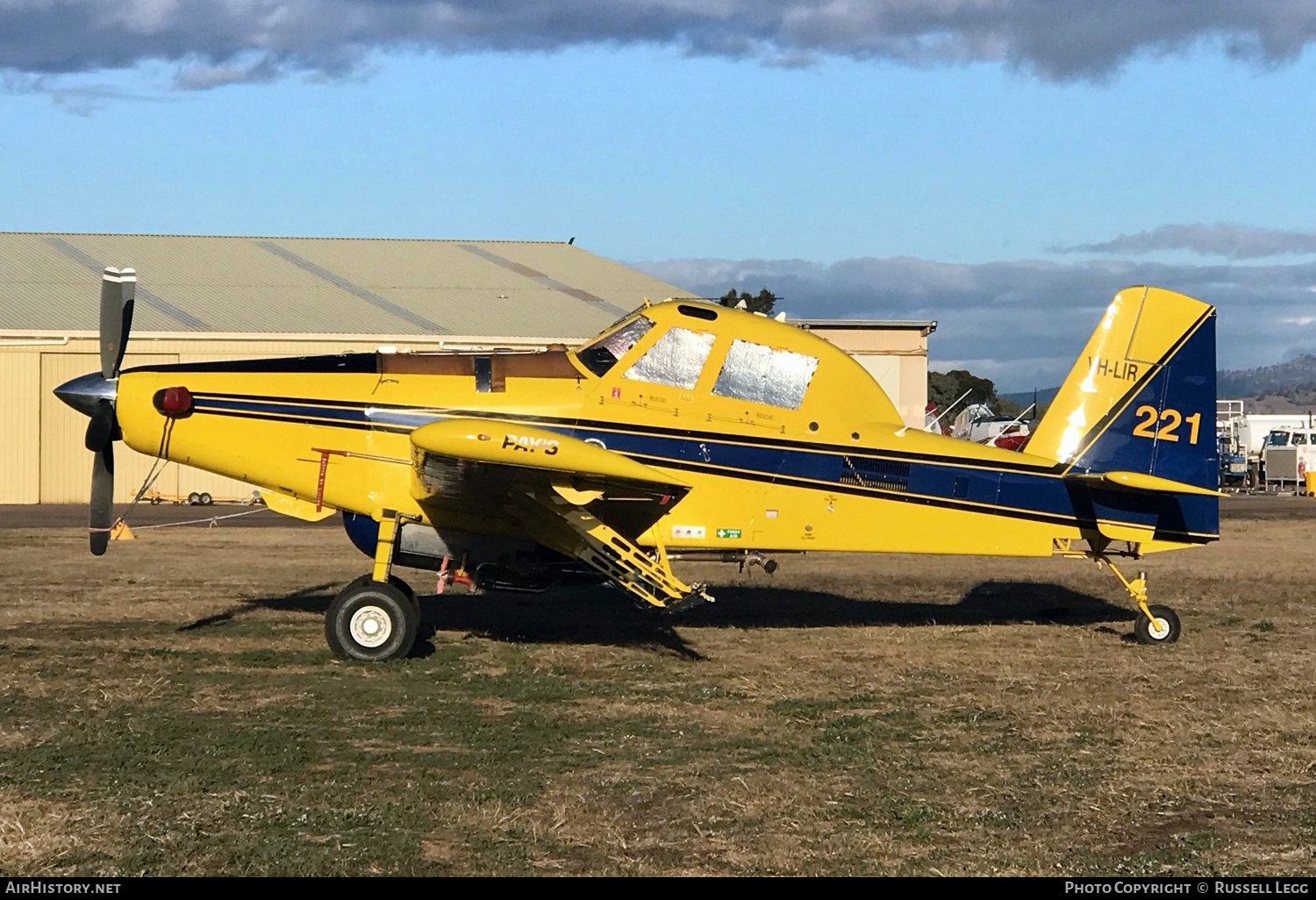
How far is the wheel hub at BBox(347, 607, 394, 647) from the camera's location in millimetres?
10711

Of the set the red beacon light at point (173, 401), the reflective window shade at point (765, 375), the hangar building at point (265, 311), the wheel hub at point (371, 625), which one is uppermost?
the hangar building at point (265, 311)

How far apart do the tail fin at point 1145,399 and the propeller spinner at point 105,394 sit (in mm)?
8206

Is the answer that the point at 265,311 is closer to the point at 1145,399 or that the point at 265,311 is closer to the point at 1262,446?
the point at 1145,399

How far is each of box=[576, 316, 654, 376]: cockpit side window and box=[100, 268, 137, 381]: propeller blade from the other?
3766mm

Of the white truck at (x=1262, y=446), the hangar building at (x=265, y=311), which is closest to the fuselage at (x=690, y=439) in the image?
the hangar building at (x=265, y=311)

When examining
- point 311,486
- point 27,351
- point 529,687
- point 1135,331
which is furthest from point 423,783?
point 27,351

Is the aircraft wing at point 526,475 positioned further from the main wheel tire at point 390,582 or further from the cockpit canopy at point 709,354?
the cockpit canopy at point 709,354

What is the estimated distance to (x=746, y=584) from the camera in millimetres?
17141

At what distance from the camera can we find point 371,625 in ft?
35.2

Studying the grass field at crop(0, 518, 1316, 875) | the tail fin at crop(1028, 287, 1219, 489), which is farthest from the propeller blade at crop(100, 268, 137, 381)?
the tail fin at crop(1028, 287, 1219, 489)

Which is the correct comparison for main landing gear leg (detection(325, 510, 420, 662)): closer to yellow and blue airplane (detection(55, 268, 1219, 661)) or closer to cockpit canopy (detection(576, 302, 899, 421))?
yellow and blue airplane (detection(55, 268, 1219, 661))

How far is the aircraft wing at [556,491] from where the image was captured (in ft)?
31.3

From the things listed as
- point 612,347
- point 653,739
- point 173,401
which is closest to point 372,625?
point 173,401
